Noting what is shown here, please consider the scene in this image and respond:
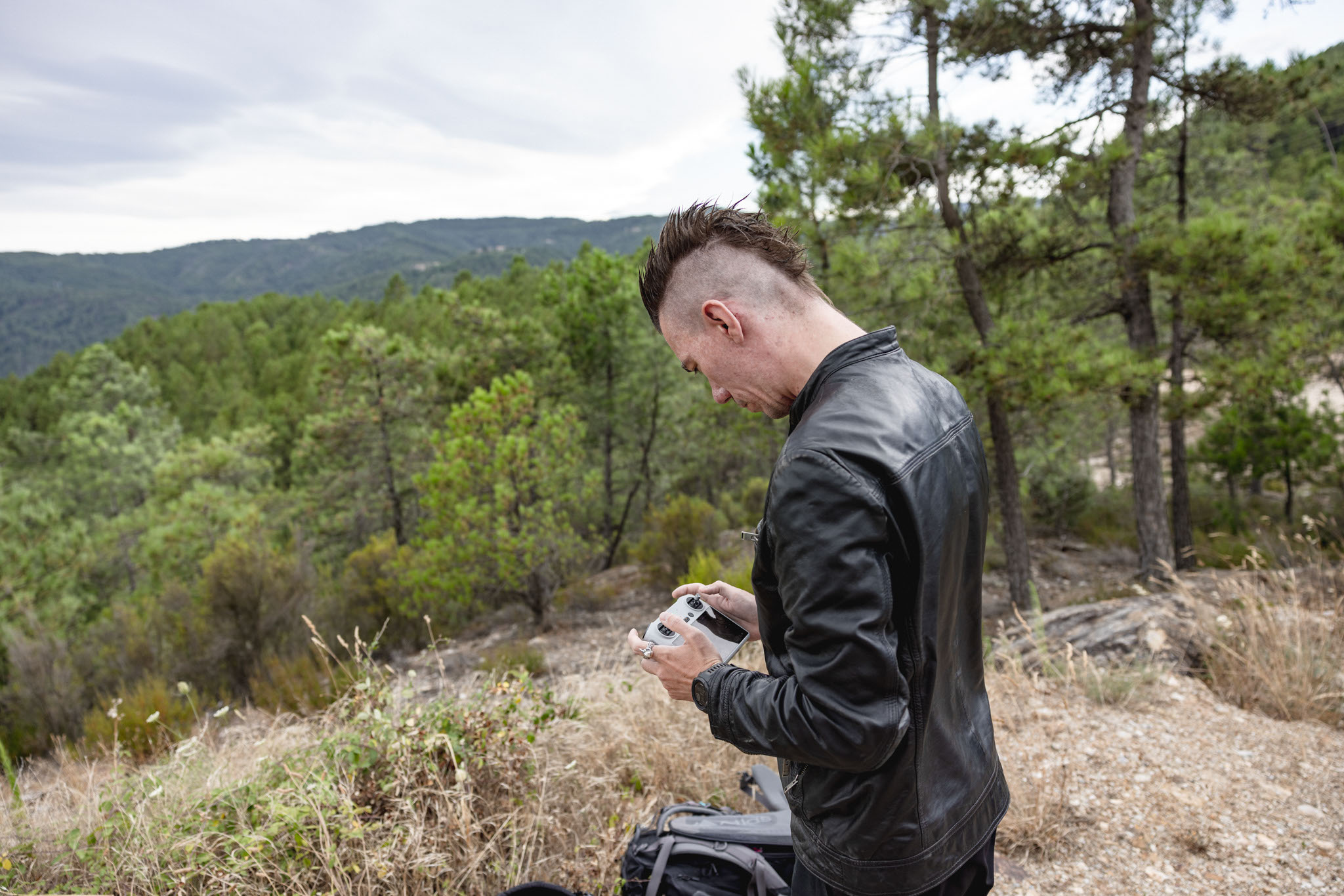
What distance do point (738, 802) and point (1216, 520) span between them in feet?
43.1

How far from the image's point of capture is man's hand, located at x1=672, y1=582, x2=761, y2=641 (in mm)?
1427

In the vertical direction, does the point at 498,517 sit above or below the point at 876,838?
below

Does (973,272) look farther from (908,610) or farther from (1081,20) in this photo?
(908,610)

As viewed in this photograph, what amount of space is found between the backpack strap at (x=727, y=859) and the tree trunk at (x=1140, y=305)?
6.72m

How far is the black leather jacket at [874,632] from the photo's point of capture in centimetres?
93

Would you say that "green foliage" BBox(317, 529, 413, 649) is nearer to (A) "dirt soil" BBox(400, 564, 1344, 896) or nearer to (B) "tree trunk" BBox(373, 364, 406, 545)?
(B) "tree trunk" BBox(373, 364, 406, 545)

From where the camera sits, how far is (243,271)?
18388cm

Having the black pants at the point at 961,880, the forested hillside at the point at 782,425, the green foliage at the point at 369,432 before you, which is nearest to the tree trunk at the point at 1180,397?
the forested hillside at the point at 782,425

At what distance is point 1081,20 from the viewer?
23.8 ft

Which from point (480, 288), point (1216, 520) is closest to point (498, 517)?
point (1216, 520)

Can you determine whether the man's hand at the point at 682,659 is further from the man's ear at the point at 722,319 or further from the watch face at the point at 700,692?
the man's ear at the point at 722,319

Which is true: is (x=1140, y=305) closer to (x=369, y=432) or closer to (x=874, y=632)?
(x=874, y=632)

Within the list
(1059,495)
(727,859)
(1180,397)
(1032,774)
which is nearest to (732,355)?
(727,859)

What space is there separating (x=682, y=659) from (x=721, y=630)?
0.68 feet
